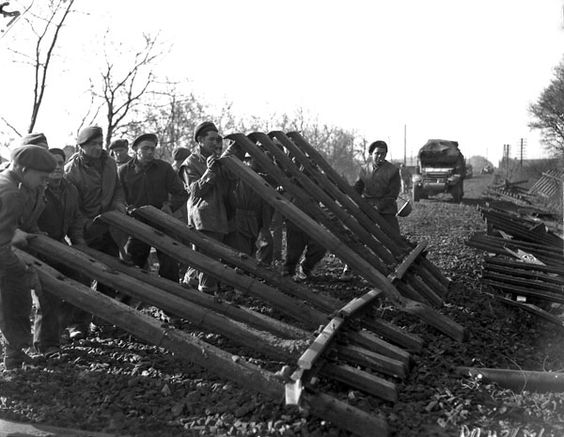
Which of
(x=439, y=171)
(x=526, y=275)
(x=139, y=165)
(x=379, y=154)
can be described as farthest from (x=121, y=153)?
(x=439, y=171)

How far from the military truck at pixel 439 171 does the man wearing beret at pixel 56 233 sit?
2123cm

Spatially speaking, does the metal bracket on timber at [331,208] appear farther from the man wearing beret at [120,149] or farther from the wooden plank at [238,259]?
the man wearing beret at [120,149]

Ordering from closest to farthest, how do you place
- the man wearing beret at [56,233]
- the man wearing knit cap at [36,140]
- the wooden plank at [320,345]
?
1. the wooden plank at [320,345]
2. the man wearing beret at [56,233]
3. the man wearing knit cap at [36,140]

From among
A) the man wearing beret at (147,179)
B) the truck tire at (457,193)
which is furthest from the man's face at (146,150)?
the truck tire at (457,193)

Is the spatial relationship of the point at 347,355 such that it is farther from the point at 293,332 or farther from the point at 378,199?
the point at 378,199

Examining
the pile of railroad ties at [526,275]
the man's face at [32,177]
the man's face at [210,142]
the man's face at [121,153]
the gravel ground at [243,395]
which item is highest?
the man's face at [210,142]

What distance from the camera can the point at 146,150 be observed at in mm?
6230

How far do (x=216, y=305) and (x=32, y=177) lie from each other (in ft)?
5.61

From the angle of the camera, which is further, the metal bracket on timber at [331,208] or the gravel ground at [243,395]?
the metal bracket on timber at [331,208]

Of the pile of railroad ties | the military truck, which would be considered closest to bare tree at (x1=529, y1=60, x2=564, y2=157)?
the military truck

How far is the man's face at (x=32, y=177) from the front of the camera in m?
4.39

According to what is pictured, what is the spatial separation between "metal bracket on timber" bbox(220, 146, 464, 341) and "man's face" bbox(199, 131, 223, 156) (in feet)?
2.45

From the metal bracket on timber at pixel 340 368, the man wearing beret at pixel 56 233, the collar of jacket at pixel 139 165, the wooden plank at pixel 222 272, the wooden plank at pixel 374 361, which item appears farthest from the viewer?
the collar of jacket at pixel 139 165

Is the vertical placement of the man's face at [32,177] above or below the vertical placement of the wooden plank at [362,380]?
above
